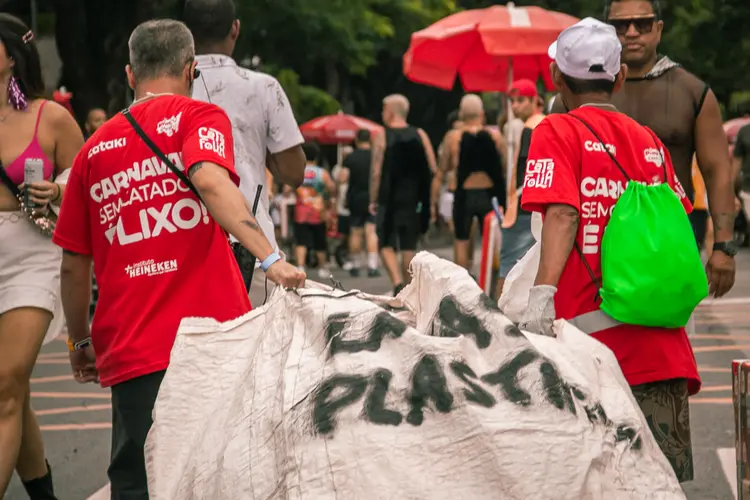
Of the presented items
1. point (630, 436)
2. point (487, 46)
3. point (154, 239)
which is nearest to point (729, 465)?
point (154, 239)

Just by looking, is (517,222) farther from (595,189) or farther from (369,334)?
(369,334)

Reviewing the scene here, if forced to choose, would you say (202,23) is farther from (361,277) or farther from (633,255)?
(361,277)

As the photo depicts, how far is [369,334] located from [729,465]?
427 cm

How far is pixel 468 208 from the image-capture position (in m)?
13.6

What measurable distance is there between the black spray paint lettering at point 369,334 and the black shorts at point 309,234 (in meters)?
17.9

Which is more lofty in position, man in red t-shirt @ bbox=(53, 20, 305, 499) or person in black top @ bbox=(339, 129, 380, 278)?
man in red t-shirt @ bbox=(53, 20, 305, 499)

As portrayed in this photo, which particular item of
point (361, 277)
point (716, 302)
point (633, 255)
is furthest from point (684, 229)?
point (361, 277)

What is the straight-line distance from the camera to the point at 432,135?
5100 centimetres

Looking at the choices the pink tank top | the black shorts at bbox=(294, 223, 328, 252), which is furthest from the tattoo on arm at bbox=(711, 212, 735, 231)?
the black shorts at bbox=(294, 223, 328, 252)

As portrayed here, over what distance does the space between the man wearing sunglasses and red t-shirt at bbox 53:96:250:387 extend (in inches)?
68.6

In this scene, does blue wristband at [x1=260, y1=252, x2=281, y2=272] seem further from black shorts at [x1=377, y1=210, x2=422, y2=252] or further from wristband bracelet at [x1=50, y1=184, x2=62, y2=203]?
black shorts at [x1=377, y1=210, x2=422, y2=252]

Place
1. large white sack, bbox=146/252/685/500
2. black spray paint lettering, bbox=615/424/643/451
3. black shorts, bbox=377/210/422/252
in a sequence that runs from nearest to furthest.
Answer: large white sack, bbox=146/252/685/500 → black spray paint lettering, bbox=615/424/643/451 → black shorts, bbox=377/210/422/252

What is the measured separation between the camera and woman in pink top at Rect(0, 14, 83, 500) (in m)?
5.58

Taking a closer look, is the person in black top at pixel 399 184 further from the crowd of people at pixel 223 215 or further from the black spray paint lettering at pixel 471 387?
the black spray paint lettering at pixel 471 387
